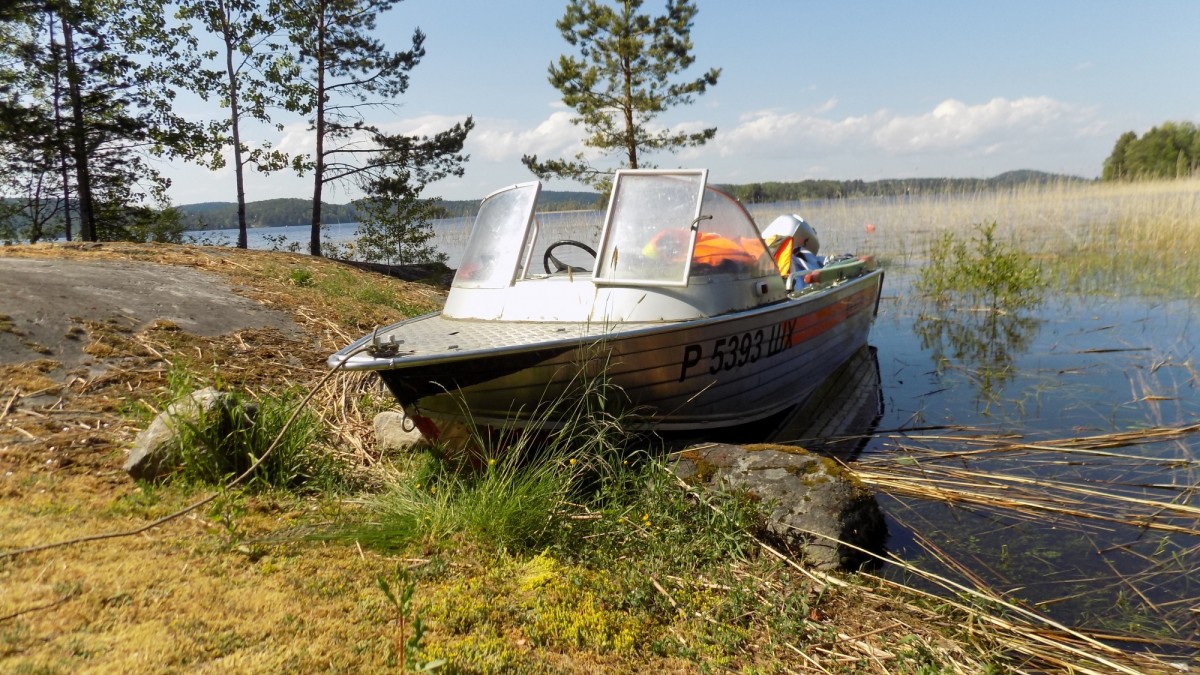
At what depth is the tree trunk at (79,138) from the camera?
15.9m

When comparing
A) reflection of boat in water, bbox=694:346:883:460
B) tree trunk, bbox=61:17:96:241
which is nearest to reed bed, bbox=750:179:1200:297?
reflection of boat in water, bbox=694:346:883:460

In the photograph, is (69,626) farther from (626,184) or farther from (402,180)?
(402,180)

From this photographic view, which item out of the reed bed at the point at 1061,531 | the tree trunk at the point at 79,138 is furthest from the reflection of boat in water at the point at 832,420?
the tree trunk at the point at 79,138

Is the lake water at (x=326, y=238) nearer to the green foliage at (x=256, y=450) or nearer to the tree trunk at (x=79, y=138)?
the tree trunk at (x=79, y=138)

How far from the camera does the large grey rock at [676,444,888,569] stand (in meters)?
3.82

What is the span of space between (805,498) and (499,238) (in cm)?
315

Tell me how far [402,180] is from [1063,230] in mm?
18257

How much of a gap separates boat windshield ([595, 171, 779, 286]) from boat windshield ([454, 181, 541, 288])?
0.73 meters

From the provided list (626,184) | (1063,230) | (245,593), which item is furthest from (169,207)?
(1063,230)

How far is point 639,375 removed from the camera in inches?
188

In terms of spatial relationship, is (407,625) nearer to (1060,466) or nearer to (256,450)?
(256,450)

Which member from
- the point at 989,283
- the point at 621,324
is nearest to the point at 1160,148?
the point at 989,283

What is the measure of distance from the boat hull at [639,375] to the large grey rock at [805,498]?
67cm

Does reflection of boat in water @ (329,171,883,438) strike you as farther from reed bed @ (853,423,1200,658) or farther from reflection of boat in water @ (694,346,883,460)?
reed bed @ (853,423,1200,658)
